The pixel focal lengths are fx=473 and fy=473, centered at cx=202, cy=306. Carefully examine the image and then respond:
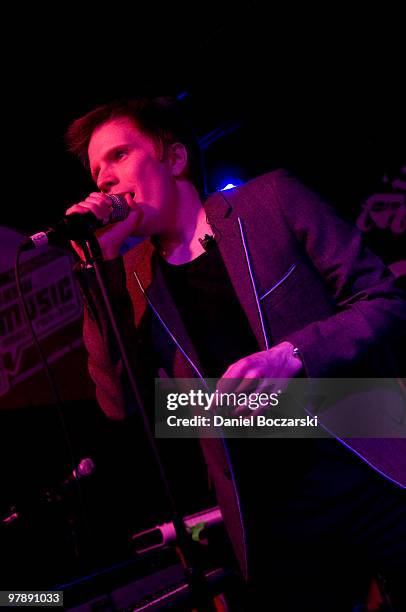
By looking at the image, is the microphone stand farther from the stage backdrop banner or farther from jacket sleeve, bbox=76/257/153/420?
the stage backdrop banner

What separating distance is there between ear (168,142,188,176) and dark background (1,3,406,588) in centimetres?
192

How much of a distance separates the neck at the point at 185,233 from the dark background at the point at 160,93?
1623mm

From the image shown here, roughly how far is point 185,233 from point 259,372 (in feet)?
2.80

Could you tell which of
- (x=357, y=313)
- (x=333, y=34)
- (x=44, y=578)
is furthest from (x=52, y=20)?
(x=44, y=578)

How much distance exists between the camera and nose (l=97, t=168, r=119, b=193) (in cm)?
175

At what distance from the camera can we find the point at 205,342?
175cm

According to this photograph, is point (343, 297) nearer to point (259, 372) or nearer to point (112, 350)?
point (259, 372)

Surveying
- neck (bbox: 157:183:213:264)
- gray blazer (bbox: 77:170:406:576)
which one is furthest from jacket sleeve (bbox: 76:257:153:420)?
neck (bbox: 157:183:213:264)

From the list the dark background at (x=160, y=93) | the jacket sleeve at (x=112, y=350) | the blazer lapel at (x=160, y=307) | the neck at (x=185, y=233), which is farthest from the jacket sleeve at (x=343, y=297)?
the dark background at (x=160, y=93)

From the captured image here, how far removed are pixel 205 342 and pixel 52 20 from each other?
9.11 ft

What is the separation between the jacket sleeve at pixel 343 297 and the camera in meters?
1.41

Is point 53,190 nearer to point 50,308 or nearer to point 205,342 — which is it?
point 50,308

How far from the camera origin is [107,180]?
1747 mm

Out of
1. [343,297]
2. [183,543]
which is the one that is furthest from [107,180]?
[183,543]
